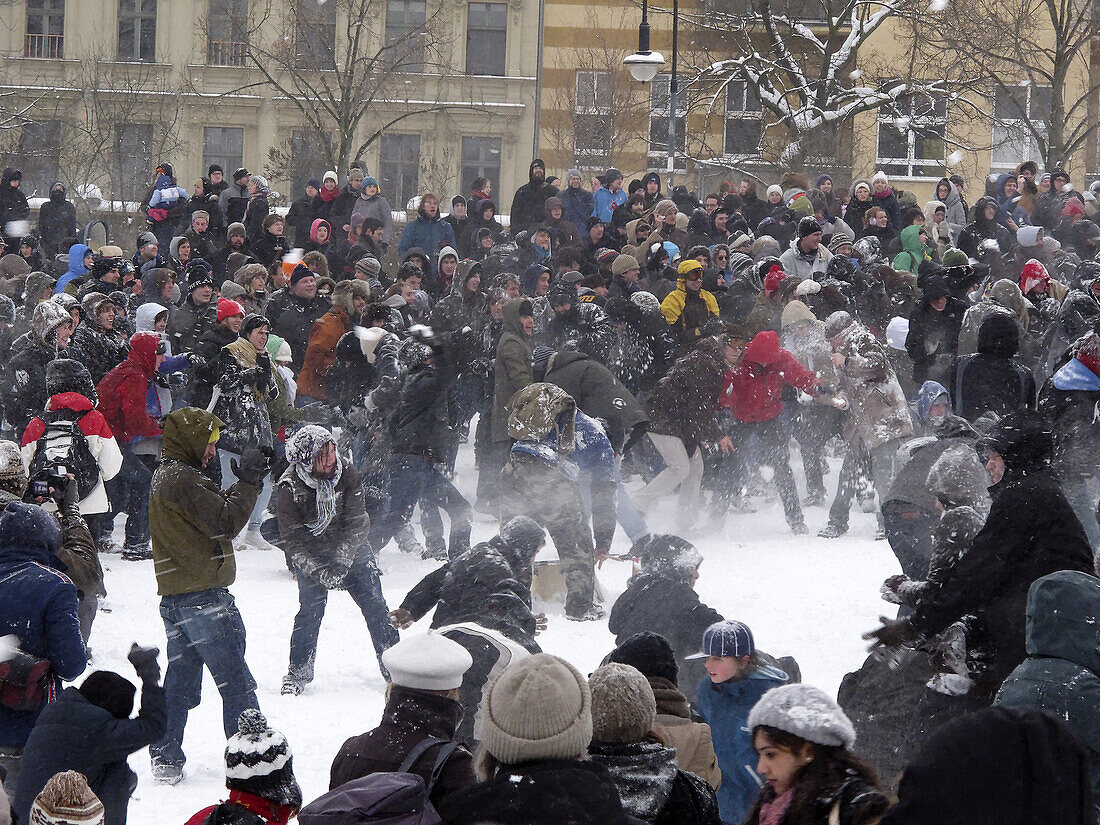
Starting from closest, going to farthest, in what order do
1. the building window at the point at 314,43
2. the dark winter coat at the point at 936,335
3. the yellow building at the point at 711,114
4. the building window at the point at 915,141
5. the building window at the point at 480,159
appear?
the dark winter coat at the point at 936,335
the building window at the point at 314,43
the building window at the point at 915,141
the yellow building at the point at 711,114
the building window at the point at 480,159

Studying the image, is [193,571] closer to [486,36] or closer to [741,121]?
[741,121]

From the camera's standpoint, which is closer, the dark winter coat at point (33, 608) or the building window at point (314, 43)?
the dark winter coat at point (33, 608)

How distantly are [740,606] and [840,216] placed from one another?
8767 millimetres

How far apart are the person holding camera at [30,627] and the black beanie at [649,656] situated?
208 centimetres

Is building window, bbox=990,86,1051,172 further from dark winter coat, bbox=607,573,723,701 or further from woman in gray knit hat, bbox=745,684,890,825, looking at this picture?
woman in gray knit hat, bbox=745,684,890,825

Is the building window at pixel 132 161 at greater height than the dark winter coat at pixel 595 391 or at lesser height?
greater

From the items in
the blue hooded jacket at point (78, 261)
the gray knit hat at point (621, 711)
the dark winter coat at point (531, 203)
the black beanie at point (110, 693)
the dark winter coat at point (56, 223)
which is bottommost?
the black beanie at point (110, 693)

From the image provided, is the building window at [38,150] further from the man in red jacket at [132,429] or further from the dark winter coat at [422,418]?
the dark winter coat at [422,418]

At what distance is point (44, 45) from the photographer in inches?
1422

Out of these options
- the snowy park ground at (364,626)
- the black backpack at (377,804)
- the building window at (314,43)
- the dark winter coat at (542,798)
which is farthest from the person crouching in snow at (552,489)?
the building window at (314,43)

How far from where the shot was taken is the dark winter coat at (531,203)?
54.6ft

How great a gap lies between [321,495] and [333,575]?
0.44 meters

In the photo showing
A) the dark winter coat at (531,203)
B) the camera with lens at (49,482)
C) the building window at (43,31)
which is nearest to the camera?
the camera with lens at (49,482)

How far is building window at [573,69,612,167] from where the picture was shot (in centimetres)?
2962
